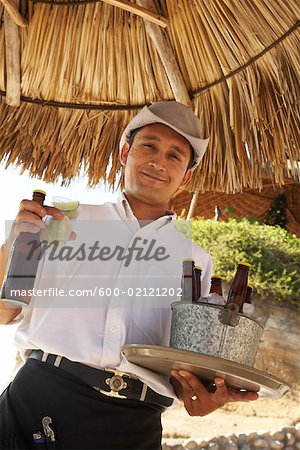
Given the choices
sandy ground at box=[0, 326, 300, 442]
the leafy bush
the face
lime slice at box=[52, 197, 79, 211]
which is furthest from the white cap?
the leafy bush

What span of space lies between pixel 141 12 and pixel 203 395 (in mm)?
1463

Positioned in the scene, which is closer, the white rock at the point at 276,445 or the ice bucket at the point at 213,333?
the ice bucket at the point at 213,333

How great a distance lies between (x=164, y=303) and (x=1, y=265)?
0.55 meters

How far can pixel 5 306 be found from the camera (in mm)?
1888

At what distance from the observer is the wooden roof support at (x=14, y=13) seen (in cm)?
238

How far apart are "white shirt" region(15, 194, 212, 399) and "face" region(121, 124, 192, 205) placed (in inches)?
3.2

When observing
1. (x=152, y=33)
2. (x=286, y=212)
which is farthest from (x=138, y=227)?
(x=286, y=212)

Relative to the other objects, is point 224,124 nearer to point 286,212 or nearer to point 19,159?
point 19,159

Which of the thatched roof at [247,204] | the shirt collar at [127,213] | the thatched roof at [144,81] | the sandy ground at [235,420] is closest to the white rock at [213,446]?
the sandy ground at [235,420]

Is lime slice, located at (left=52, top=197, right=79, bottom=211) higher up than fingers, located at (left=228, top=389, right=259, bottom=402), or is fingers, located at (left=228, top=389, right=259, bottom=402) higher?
lime slice, located at (left=52, top=197, right=79, bottom=211)

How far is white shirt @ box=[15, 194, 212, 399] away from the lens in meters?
1.82

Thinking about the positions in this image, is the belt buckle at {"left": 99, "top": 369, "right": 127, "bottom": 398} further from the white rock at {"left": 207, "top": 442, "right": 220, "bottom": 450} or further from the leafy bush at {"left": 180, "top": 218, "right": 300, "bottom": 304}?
the leafy bush at {"left": 180, "top": 218, "right": 300, "bottom": 304}

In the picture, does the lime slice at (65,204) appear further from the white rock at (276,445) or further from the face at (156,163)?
the white rock at (276,445)

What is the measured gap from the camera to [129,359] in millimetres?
1719
